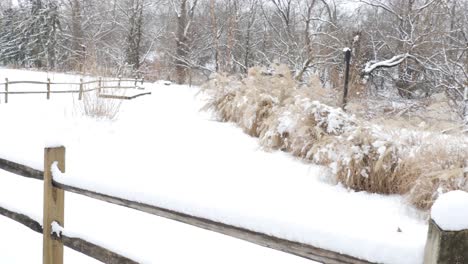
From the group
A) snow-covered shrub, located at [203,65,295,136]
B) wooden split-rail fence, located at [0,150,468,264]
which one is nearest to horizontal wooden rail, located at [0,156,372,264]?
wooden split-rail fence, located at [0,150,468,264]

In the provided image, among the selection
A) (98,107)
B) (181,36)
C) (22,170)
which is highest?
(181,36)

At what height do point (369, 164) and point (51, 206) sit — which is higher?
point (51, 206)

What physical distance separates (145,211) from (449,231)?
126cm

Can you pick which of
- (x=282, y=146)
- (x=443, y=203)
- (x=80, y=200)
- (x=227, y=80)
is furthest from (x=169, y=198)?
(x=227, y=80)

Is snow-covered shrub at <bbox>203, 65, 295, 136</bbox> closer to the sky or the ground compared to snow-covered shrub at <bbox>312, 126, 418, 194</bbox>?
closer to the sky

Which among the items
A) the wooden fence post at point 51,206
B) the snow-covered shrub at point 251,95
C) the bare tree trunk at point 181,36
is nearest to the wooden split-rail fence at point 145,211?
the wooden fence post at point 51,206

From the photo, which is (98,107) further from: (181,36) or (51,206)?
(181,36)

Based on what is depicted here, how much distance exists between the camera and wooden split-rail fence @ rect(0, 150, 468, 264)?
1067 mm

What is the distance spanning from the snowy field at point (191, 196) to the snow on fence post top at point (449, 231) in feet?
0.49

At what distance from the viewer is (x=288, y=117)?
7.54 m

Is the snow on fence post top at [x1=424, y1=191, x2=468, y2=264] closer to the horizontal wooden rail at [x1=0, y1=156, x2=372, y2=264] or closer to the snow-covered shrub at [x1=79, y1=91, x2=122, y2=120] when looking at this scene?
the horizontal wooden rail at [x1=0, y1=156, x2=372, y2=264]

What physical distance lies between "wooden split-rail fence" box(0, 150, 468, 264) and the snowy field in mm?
28

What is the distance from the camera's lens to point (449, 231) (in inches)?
41.2

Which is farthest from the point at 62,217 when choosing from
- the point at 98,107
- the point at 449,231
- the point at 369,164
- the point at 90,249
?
the point at 98,107
